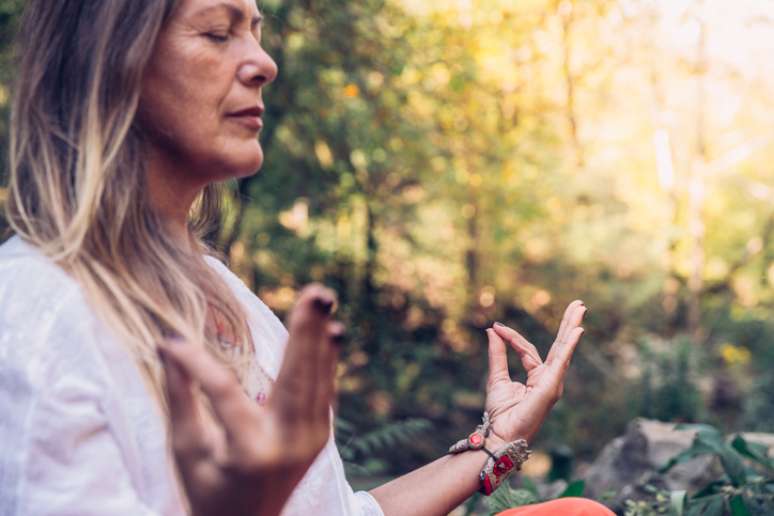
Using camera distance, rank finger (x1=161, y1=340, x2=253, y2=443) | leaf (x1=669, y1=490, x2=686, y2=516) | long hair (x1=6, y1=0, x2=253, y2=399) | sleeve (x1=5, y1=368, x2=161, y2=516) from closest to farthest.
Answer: finger (x1=161, y1=340, x2=253, y2=443)
sleeve (x1=5, y1=368, x2=161, y2=516)
long hair (x1=6, y1=0, x2=253, y2=399)
leaf (x1=669, y1=490, x2=686, y2=516)

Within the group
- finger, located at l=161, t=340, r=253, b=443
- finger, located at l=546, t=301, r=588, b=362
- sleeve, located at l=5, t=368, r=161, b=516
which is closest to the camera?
finger, located at l=161, t=340, r=253, b=443

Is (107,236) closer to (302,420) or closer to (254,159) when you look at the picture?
(254,159)

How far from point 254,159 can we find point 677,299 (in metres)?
8.65

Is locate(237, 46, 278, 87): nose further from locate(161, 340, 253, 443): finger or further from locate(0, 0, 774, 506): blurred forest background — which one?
locate(0, 0, 774, 506): blurred forest background

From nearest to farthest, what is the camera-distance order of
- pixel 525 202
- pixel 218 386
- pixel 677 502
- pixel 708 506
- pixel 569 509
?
pixel 218 386, pixel 569 509, pixel 677 502, pixel 708 506, pixel 525 202

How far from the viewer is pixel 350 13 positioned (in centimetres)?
536

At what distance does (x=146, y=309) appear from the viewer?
4.10ft

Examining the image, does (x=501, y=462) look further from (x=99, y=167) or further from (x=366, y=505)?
(x=99, y=167)

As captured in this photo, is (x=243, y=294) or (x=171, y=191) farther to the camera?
(x=243, y=294)

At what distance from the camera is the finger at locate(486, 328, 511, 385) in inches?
69.6

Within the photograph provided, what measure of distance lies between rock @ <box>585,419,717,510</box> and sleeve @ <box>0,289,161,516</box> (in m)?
2.86

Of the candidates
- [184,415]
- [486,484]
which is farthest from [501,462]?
[184,415]

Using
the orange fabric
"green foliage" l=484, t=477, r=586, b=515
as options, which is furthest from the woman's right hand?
"green foliage" l=484, t=477, r=586, b=515

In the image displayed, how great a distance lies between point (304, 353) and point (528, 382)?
945mm
